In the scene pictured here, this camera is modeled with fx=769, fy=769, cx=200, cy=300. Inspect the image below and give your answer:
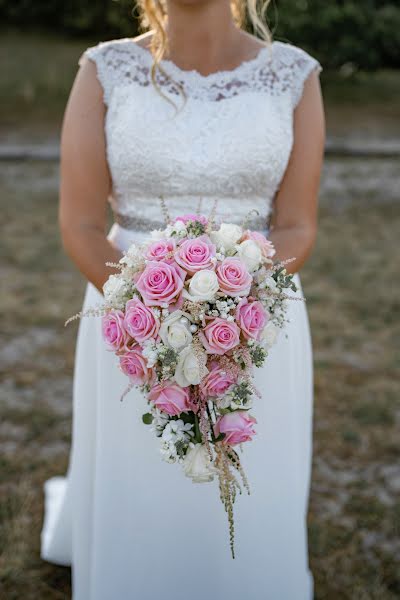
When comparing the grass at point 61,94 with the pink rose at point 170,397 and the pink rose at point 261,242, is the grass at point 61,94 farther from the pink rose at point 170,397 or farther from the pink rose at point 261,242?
the pink rose at point 170,397

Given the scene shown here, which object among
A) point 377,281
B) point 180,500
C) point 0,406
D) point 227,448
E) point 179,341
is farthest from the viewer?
point 377,281

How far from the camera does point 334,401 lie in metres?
4.86

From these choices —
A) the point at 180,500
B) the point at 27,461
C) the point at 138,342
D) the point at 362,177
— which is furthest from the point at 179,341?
the point at 362,177

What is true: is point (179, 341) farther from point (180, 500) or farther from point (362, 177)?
point (362, 177)

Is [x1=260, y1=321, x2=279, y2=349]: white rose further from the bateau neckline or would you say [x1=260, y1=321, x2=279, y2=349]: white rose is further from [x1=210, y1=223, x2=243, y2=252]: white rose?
the bateau neckline

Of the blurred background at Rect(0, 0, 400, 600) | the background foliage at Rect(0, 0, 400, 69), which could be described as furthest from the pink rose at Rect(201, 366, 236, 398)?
the background foliage at Rect(0, 0, 400, 69)

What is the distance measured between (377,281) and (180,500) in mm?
4475

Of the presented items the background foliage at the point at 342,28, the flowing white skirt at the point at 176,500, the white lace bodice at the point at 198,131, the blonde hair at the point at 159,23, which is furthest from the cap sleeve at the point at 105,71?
the background foliage at the point at 342,28

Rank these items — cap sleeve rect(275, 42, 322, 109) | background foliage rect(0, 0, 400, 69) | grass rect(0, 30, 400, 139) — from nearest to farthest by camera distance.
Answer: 1. cap sleeve rect(275, 42, 322, 109)
2. background foliage rect(0, 0, 400, 69)
3. grass rect(0, 30, 400, 139)

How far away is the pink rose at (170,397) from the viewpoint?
1.93 m

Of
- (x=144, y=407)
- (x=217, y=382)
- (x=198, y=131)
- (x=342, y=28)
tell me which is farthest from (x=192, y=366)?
(x=342, y=28)

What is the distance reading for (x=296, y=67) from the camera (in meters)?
2.63

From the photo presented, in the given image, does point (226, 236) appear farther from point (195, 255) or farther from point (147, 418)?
point (147, 418)

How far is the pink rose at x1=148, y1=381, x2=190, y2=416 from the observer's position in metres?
1.93
